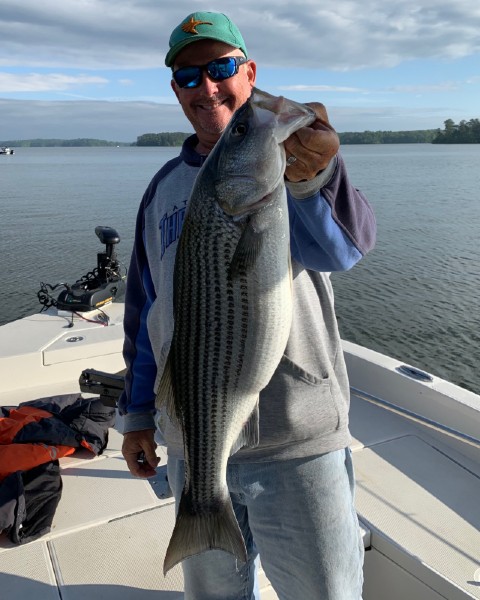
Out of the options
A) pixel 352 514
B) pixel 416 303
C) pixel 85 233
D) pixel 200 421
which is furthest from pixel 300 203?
pixel 85 233

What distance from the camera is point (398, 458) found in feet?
15.4

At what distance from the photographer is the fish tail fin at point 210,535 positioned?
212 centimetres

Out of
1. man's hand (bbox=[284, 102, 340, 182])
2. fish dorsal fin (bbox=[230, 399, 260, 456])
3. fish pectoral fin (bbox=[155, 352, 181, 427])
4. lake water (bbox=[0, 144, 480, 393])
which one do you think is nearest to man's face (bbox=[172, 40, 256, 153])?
man's hand (bbox=[284, 102, 340, 182])

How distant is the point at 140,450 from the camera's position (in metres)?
2.82

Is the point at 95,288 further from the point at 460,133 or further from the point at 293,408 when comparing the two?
the point at 460,133

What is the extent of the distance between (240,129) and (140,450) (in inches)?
70.1

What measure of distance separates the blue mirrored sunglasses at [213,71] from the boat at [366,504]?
1761 mm

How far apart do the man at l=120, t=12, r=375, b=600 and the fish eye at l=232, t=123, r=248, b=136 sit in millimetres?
154

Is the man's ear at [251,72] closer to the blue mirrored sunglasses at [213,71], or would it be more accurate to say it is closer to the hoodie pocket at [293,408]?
the blue mirrored sunglasses at [213,71]

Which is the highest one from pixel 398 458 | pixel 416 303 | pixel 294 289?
pixel 294 289

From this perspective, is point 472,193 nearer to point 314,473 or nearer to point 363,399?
point 363,399

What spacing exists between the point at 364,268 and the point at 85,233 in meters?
13.9

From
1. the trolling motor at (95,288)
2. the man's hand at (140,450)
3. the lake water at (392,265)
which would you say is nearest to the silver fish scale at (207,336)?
the man's hand at (140,450)

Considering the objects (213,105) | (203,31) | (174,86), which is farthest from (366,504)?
(203,31)
